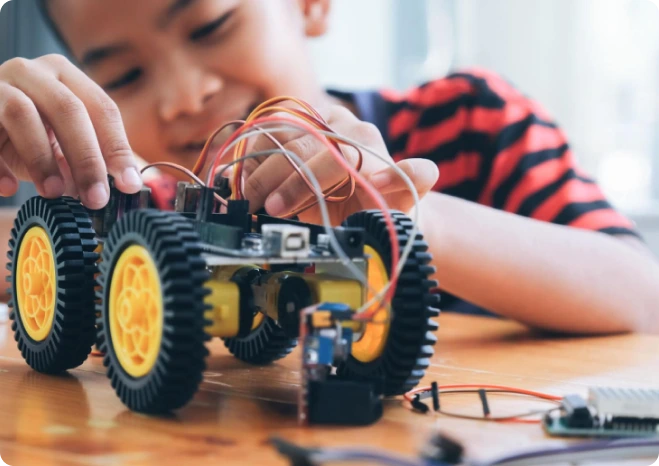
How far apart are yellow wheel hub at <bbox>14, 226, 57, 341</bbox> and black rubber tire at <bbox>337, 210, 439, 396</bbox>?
231mm

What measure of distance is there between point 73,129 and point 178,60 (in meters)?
0.46

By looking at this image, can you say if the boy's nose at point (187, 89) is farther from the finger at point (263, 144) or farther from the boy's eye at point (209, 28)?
the finger at point (263, 144)

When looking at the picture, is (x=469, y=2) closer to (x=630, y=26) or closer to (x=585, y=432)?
(x=630, y=26)

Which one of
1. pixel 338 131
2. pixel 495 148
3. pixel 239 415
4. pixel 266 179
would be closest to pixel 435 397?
pixel 239 415

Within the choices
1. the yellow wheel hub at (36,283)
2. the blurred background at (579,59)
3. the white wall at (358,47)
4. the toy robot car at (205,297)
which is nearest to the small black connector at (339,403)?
the toy robot car at (205,297)

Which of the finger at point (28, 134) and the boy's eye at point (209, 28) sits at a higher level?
the boy's eye at point (209, 28)

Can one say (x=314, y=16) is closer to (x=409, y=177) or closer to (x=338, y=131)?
(x=338, y=131)

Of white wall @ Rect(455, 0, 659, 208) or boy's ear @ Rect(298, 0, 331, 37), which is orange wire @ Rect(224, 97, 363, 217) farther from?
white wall @ Rect(455, 0, 659, 208)

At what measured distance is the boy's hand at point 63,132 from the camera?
0.56m

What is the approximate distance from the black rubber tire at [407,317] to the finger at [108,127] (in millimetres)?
208

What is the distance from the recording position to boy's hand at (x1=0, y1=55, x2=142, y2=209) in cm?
56

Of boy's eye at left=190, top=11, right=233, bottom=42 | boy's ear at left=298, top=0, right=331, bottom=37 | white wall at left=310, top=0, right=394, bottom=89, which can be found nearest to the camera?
boy's eye at left=190, top=11, right=233, bottom=42

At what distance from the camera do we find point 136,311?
0.43 m

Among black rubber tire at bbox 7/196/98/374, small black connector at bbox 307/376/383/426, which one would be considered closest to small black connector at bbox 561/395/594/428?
small black connector at bbox 307/376/383/426
